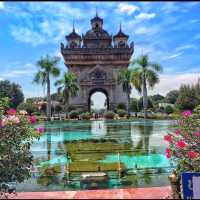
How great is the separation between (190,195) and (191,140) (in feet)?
7.54

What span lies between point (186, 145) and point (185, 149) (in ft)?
0.37

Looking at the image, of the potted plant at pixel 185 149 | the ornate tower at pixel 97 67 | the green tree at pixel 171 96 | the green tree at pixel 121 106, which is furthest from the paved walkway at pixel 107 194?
the green tree at pixel 171 96

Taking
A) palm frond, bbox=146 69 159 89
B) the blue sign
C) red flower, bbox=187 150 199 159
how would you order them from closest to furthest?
1. the blue sign
2. red flower, bbox=187 150 199 159
3. palm frond, bbox=146 69 159 89

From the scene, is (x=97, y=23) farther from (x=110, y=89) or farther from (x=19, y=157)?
(x=19, y=157)

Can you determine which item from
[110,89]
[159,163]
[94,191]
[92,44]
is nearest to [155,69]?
[110,89]

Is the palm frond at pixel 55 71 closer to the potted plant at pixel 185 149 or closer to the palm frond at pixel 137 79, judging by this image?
the palm frond at pixel 137 79

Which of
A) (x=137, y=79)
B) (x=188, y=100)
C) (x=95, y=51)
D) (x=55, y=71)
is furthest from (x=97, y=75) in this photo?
(x=188, y=100)

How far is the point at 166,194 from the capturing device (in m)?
8.05

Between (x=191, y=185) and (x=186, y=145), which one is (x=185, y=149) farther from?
(x=191, y=185)

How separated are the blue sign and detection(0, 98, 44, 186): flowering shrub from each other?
308 cm

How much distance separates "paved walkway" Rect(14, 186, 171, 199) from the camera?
26.3 feet

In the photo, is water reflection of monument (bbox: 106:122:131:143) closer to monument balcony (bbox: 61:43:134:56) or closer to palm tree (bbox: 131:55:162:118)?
palm tree (bbox: 131:55:162:118)

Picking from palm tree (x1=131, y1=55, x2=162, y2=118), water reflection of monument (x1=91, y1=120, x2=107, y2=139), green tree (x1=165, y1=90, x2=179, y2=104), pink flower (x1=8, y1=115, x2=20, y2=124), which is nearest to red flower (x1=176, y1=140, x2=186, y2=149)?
pink flower (x1=8, y1=115, x2=20, y2=124)

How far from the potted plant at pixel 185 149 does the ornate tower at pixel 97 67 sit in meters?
72.1
